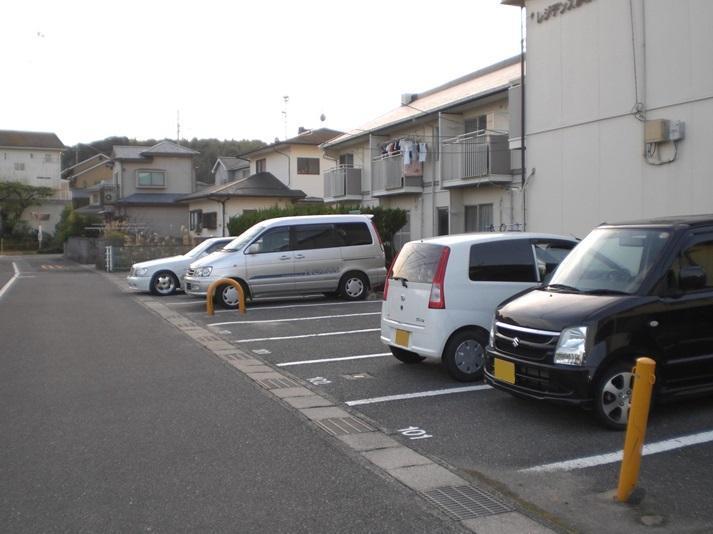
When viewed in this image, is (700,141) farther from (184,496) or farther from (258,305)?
(184,496)

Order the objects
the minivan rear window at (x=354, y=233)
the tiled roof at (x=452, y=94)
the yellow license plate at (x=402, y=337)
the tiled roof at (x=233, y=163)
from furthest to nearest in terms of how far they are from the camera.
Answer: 1. the tiled roof at (x=233, y=163)
2. the tiled roof at (x=452, y=94)
3. the minivan rear window at (x=354, y=233)
4. the yellow license plate at (x=402, y=337)

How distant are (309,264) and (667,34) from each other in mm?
8551

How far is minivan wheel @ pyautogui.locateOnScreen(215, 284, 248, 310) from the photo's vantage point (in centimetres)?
1591

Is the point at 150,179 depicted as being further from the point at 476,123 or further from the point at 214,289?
the point at 214,289

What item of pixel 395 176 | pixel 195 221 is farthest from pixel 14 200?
pixel 395 176

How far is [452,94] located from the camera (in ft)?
80.9

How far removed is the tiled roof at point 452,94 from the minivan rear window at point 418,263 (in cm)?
1165

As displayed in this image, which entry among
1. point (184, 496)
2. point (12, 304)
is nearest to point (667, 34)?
point (184, 496)

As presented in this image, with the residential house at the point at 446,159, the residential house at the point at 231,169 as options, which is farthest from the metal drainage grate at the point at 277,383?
the residential house at the point at 231,169

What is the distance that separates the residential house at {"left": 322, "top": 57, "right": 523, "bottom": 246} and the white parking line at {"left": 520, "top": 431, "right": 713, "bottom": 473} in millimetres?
12935

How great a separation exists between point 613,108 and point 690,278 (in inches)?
383

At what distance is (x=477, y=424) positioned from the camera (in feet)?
21.9

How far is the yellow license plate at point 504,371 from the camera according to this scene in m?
6.68

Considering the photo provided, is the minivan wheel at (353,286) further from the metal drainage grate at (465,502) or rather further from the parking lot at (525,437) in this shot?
the metal drainage grate at (465,502)
